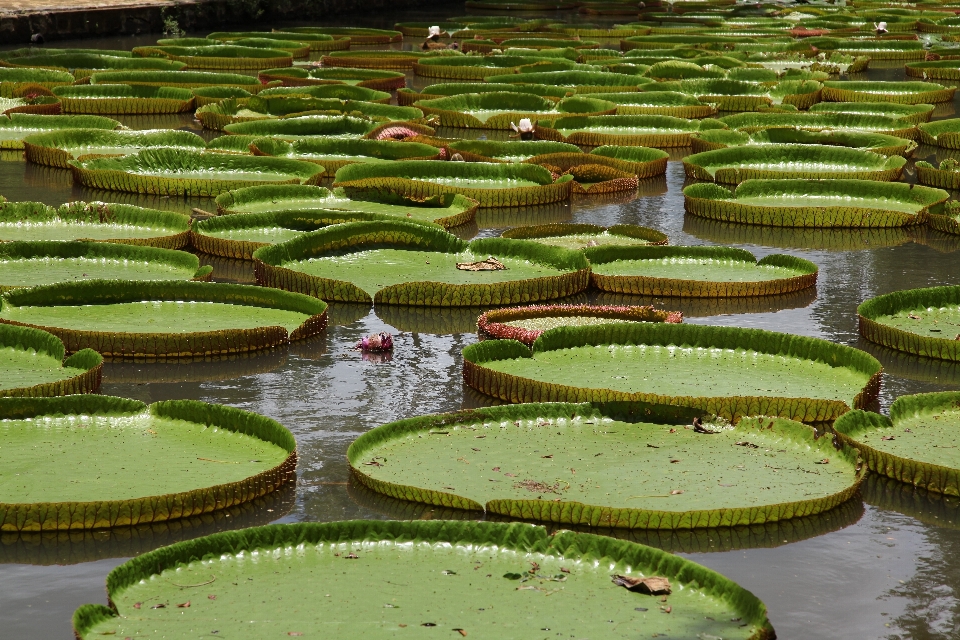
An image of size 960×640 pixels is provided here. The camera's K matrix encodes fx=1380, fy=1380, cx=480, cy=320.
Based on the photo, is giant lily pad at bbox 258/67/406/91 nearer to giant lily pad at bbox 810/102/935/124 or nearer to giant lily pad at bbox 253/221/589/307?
giant lily pad at bbox 810/102/935/124

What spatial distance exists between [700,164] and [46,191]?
4953mm

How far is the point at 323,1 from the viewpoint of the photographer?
25.9 meters

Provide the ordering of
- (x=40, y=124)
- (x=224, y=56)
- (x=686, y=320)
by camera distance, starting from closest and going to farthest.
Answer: (x=686, y=320), (x=40, y=124), (x=224, y=56)

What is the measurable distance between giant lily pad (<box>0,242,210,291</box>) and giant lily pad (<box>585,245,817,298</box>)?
7.06 ft


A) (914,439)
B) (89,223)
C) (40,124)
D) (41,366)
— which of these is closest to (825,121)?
(40,124)

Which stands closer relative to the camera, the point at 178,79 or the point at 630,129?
the point at 630,129

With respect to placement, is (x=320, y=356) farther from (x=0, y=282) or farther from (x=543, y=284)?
(x=0, y=282)

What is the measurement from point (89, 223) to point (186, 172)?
5.86 feet

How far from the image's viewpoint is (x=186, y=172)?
32.9 feet

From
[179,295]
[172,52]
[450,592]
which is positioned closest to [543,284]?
[179,295]

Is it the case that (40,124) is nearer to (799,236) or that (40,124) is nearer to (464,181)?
(464,181)

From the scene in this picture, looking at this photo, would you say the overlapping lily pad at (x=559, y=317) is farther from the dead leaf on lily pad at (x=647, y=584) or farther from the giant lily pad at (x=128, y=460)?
the dead leaf on lily pad at (x=647, y=584)

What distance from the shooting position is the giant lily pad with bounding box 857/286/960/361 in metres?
6.18

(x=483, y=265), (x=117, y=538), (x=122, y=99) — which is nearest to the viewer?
(x=117, y=538)
